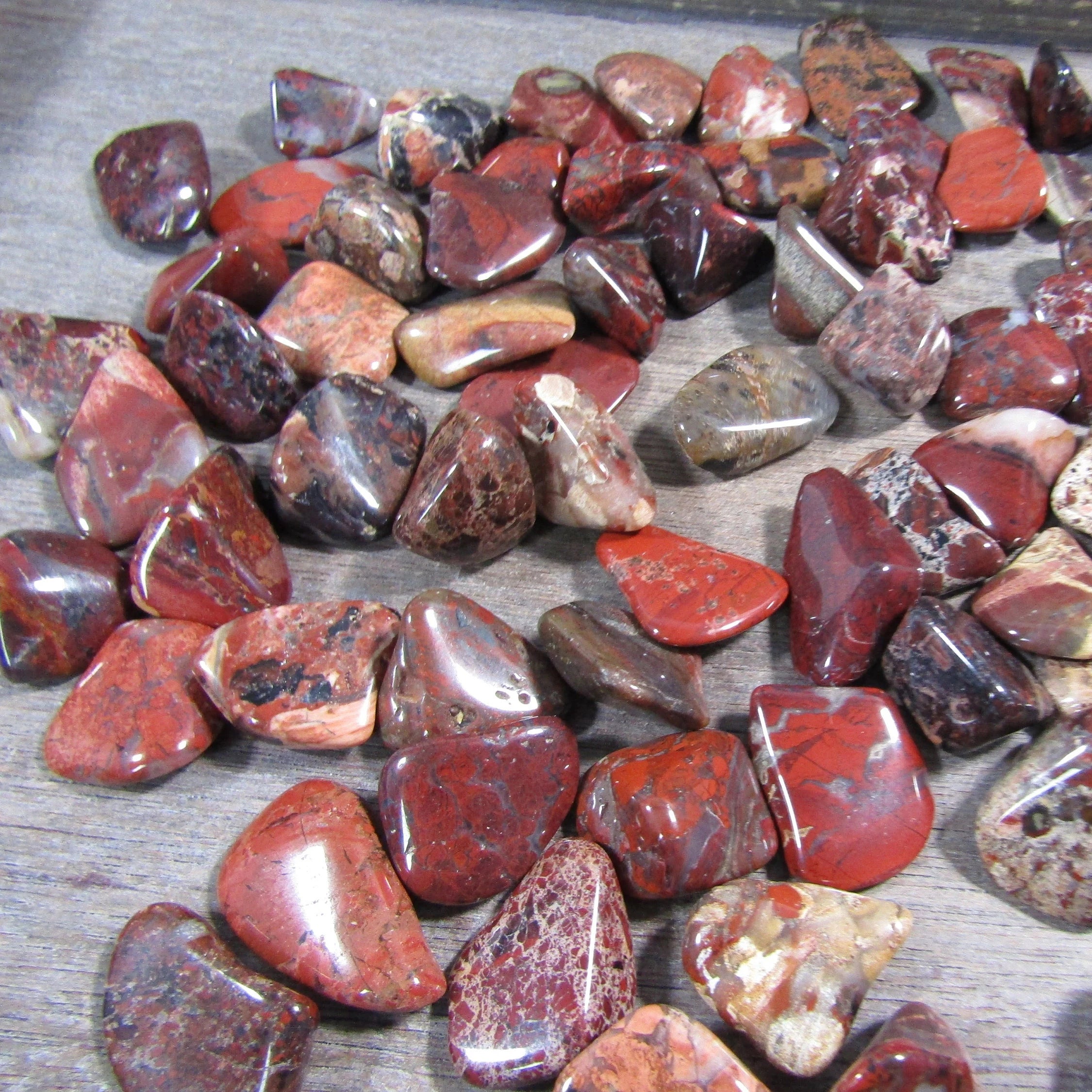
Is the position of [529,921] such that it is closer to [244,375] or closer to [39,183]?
[244,375]

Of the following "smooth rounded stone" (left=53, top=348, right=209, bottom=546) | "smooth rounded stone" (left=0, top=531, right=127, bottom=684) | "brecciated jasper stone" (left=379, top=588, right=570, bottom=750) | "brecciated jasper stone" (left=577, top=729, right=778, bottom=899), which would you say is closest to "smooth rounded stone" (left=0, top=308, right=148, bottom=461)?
"smooth rounded stone" (left=53, top=348, right=209, bottom=546)

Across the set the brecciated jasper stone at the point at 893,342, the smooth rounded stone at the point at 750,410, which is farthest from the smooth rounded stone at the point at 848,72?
the smooth rounded stone at the point at 750,410

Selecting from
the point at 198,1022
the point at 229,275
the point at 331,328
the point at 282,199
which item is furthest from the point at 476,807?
the point at 282,199

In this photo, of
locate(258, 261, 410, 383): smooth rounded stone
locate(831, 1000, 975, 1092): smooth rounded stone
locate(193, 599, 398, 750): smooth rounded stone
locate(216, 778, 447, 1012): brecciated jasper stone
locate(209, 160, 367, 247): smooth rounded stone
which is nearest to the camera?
locate(831, 1000, 975, 1092): smooth rounded stone

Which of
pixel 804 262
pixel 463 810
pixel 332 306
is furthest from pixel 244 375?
pixel 804 262

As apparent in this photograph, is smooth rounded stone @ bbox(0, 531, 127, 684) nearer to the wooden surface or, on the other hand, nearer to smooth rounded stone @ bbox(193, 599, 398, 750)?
the wooden surface

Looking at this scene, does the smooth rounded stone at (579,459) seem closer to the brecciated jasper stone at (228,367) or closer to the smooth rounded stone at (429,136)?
the brecciated jasper stone at (228,367)
